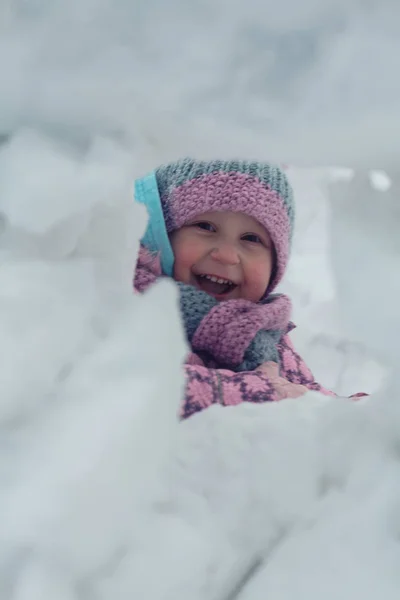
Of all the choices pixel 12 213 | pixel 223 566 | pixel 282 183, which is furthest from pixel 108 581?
pixel 282 183

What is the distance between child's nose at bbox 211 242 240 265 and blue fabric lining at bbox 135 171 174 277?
0.19 feet

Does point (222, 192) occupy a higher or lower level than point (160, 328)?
higher

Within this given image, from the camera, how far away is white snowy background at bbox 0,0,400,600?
0.86 feet

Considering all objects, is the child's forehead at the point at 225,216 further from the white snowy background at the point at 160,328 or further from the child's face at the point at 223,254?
the white snowy background at the point at 160,328

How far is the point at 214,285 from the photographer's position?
76 cm

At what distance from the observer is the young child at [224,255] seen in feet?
2.22

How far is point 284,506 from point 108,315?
0.13 m

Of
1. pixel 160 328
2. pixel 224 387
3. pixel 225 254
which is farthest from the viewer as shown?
pixel 225 254

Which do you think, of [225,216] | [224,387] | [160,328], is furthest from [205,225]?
[160,328]

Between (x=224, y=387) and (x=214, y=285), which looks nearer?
(x=224, y=387)

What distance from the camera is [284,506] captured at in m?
0.29

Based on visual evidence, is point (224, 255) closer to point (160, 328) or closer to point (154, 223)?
point (154, 223)

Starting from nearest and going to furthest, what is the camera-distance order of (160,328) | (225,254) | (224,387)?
1. (160,328)
2. (224,387)
3. (225,254)

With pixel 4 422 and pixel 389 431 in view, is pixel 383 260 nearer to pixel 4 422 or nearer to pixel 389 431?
pixel 389 431
